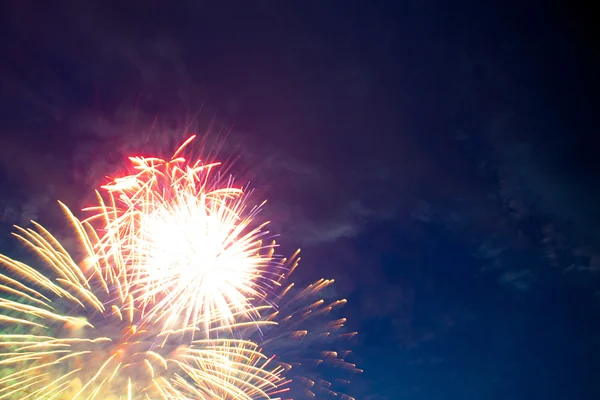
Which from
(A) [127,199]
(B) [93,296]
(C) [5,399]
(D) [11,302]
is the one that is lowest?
(C) [5,399]

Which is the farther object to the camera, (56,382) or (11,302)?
(56,382)

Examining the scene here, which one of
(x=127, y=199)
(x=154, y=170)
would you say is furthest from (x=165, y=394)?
(x=154, y=170)

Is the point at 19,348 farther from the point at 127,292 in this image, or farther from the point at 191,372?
the point at 191,372

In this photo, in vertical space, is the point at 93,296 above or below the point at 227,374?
above

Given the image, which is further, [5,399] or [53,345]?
[5,399]

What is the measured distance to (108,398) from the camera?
17578 millimetres

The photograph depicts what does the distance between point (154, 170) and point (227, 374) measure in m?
10.4

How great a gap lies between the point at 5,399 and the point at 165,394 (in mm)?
8280

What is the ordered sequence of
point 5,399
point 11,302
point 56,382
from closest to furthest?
point 11,302 < point 56,382 < point 5,399

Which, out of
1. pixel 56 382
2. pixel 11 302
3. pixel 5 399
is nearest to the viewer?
pixel 11 302

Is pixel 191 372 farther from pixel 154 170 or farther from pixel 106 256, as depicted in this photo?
pixel 154 170

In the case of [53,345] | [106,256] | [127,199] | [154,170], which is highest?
[154,170]

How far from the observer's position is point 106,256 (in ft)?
53.6

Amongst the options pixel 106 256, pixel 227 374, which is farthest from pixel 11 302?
pixel 227 374
